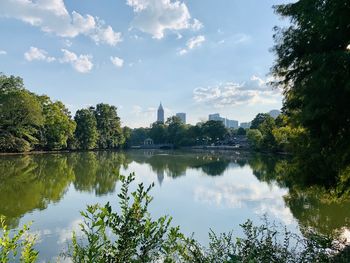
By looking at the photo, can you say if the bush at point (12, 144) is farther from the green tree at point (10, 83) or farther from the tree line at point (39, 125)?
the green tree at point (10, 83)

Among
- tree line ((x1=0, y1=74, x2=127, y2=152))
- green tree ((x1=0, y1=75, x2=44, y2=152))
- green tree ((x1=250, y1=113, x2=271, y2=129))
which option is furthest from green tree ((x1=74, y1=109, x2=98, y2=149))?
green tree ((x1=250, y1=113, x2=271, y2=129))

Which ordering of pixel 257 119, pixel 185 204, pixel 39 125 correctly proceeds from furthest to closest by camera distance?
pixel 257 119 → pixel 39 125 → pixel 185 204

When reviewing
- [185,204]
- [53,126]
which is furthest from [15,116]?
[185,204]

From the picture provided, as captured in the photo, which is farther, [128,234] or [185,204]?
[185,204]

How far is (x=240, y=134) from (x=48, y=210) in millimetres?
98236

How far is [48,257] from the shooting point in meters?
7.87

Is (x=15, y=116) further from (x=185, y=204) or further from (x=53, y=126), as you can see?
(x=185, y=204)

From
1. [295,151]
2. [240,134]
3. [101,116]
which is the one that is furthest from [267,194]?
[240,134]

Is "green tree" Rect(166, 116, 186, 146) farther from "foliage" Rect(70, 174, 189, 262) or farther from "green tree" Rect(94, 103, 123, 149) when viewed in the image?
"foliage" Rect(70, 174, 189, 262)

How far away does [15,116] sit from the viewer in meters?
46.2

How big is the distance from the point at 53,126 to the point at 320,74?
54.6 metres

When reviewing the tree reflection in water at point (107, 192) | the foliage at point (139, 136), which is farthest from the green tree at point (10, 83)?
the foliage at point (139, 136)

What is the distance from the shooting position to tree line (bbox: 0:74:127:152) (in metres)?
45.1

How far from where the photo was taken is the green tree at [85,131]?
225 feet
